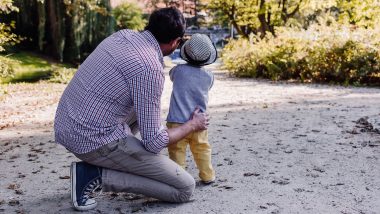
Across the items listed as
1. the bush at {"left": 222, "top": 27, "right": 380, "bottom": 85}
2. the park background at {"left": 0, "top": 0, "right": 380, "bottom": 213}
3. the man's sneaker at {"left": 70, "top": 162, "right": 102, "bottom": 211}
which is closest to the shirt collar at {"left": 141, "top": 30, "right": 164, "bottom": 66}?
the man's sneaker at {"left": 70, "top": 162, "right": 102, "bottom": 211}

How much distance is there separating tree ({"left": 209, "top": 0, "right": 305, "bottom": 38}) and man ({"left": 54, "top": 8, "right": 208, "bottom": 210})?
22822 millimetres

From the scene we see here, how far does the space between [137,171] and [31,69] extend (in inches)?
610

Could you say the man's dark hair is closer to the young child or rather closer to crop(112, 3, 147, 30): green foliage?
the young child

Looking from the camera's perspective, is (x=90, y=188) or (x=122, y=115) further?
(x=90, y=188)

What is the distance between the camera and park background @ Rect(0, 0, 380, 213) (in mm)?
3895

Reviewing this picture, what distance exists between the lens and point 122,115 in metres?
3.35

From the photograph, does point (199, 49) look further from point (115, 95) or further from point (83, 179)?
A: point (83, 179)

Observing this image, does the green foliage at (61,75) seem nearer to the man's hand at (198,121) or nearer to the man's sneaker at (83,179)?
the man's sneaker at (83,179)

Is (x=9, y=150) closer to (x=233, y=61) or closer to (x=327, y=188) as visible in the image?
(x=327, y=188)

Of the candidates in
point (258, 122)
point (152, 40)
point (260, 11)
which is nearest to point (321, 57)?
point (258, 122)

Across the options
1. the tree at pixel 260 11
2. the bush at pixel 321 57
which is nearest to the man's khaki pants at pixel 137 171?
the bush at pixel 321 57

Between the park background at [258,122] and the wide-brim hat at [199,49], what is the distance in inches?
44.8

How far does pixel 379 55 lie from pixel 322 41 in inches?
76.0

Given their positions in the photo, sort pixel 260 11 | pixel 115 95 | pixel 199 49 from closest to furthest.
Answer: pixel 115 95
pixel 199 49
pixel 260 11
